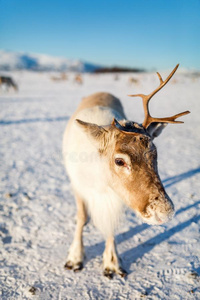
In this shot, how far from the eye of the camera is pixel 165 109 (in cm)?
1104

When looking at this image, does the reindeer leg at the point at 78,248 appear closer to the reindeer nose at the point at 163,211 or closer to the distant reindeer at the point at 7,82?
the reindeer nose at the point at 163,211

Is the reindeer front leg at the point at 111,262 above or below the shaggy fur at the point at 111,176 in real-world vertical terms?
below

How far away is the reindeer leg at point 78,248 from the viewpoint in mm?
2396

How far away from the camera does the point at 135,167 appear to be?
1659mm

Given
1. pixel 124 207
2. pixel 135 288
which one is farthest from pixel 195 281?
pixel 124 207

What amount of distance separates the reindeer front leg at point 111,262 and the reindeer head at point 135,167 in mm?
968

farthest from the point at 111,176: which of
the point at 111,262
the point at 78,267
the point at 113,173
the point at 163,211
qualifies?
the point at 78,267

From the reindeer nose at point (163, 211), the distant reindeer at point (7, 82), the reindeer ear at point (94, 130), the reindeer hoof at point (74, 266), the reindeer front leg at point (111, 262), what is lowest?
the reindeer hoof at point (74, 266)

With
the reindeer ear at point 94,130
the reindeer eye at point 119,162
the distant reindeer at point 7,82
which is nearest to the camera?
the reindeer eye at point 119,162

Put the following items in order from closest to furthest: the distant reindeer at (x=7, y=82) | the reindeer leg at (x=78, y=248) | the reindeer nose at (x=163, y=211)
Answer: the reindeer nose at (x=163, y=211), the reindeer leg at (x=78, y=248), the distant reindeer at (x=7, y=82)

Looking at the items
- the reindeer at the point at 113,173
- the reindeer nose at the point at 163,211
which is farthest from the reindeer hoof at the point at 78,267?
the reindeer nose at the point at 163,211

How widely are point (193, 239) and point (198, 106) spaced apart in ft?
33.5

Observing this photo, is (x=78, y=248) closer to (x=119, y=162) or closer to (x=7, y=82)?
(x=119, y=162)

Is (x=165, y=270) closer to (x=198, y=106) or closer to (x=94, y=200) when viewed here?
(x=94, y=200)
